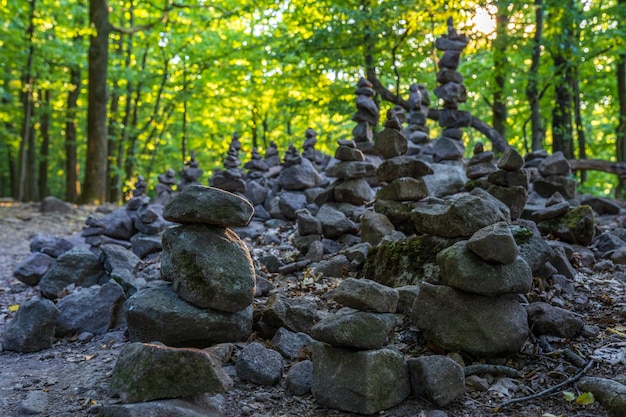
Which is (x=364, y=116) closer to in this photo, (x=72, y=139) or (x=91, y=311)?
(x=91, y=311)

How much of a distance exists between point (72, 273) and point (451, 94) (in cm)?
732

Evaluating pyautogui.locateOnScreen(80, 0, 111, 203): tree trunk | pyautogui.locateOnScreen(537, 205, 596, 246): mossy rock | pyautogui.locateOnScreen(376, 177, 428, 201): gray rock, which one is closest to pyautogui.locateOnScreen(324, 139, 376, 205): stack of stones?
pyautogui.locateOnScreen(376, 177, 428, 201): gray rock

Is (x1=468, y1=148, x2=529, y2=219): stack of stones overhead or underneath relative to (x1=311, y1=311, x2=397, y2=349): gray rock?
overhead

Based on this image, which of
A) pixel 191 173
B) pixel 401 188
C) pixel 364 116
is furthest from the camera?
pixel 191 173

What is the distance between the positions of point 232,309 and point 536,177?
6.46m

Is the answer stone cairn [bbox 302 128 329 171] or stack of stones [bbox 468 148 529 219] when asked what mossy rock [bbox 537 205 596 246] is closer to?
stack of stones [bbox 468 148 529 219]

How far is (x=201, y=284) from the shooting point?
3.96m

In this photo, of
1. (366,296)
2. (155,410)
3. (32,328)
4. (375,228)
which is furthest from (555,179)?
(32,328)

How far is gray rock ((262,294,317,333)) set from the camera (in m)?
4.23

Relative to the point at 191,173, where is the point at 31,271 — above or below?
below

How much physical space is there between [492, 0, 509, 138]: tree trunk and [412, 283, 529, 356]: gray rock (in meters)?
7.36

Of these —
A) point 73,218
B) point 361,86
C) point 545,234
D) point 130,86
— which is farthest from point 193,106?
point 545,234

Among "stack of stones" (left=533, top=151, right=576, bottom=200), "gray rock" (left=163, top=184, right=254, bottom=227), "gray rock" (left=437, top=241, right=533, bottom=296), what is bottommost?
"gray rock" (left=437, top=241, right=533, bottom=296)

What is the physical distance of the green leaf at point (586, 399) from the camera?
9.86 ft
